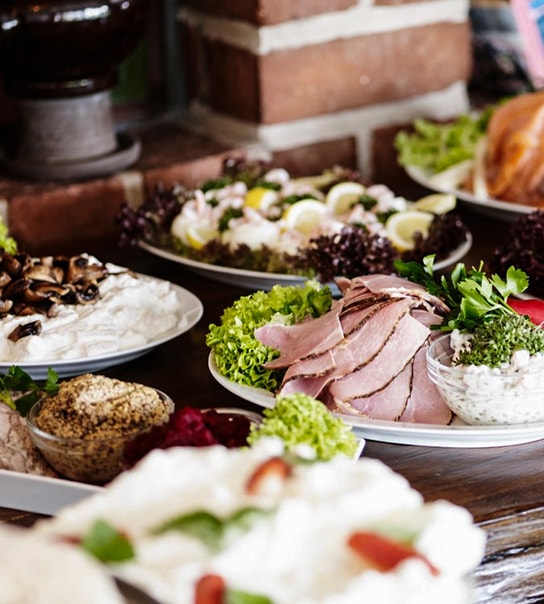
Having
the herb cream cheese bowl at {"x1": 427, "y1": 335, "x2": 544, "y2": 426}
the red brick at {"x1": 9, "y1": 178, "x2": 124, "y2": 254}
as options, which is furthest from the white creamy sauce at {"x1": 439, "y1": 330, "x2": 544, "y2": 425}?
the red brick at {"x1": 9, "y1": 178, "x2": 124, "y2": 254}

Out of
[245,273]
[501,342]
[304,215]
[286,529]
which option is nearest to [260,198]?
[304,215]

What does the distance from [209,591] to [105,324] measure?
2.64 ft

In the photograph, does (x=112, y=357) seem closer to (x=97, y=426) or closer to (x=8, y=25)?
(x=97, y=426)

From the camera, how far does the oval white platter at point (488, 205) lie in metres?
2.04

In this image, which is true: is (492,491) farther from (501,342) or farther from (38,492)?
(38,492)

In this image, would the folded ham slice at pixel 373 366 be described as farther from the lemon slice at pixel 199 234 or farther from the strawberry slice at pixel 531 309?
the lemon slice at pixel 199 234

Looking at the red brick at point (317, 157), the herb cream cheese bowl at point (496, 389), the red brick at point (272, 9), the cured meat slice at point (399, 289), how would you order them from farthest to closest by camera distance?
the red brick at point (317, 157) < the red brick at point (272, 9) < the cured meat slice at point (399, 289) < the herb cream cheese bowl at point (496, 389)

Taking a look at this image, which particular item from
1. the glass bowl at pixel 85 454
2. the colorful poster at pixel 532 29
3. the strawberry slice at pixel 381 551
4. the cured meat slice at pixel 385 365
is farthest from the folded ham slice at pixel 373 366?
the colorful poster at pixel 532 29

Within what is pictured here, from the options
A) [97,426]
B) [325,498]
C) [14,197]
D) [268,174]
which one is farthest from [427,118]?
[325,498]

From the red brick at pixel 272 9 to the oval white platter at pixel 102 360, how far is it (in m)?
0.86

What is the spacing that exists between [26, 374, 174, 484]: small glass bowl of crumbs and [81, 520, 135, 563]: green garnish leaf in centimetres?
35

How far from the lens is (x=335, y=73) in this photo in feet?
7.84

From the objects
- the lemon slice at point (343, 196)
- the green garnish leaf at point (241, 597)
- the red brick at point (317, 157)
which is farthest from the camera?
the red brick at point (317, 157)

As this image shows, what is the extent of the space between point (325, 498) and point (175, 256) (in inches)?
42.4
